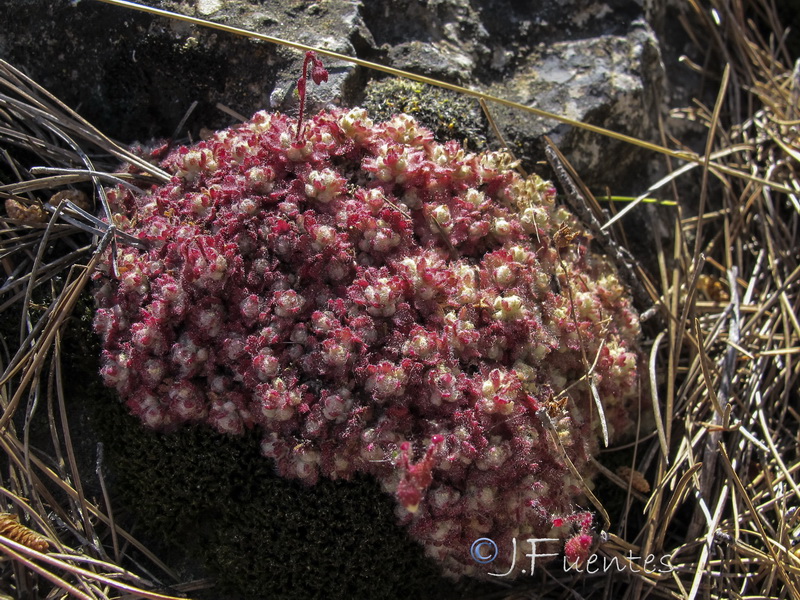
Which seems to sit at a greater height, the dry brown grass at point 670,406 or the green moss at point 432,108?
the green moss at point 432,108

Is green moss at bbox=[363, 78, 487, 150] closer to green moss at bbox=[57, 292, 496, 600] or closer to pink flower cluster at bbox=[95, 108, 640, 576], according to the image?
pink flower cluster at bbox=[95, 108, 640, 576]

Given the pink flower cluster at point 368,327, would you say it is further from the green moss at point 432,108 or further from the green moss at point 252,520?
the green moss at point 432,108

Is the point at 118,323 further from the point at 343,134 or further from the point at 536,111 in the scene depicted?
the point at 536,111

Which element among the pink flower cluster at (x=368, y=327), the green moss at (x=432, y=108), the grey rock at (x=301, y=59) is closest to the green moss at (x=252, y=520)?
the pink flower cluster at (x=368, y=327)

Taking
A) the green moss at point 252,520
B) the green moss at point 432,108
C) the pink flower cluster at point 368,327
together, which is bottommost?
the green moss at point 252,520

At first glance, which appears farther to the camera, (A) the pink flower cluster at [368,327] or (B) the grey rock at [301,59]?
(B) the grey rock at [301,59]

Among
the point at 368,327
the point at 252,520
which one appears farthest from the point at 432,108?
the point at 252,520

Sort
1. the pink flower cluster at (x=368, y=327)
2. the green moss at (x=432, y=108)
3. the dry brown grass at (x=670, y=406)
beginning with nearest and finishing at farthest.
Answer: the pink flower cluster at (x=368, y=327), the dry brown grass at (x=670, y=406), the green moss at (x=432, y=108)
